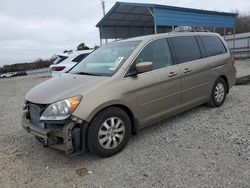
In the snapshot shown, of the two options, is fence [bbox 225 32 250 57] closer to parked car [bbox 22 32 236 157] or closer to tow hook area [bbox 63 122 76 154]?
parked car [bbox 22 32 236 157]

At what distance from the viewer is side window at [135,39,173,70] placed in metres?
4.44

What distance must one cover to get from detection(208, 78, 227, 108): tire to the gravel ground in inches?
27.4

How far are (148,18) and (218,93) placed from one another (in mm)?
16506

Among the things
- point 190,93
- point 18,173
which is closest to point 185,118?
point 190,93

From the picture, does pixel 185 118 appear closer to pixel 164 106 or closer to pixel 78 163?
pixel 164 106

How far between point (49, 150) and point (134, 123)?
1.53 m

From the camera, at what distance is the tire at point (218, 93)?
5.84 metres

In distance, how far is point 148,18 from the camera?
2122 cm

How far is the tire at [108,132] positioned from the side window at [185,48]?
1795 mm

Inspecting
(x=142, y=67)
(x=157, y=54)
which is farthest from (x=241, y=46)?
(x=142, y=67)

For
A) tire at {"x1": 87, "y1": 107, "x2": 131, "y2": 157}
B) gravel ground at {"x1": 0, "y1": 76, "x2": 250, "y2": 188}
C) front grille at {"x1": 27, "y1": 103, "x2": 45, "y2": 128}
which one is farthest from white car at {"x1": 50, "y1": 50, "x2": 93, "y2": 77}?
tire at {"x1": 87, "y1": 107, "x2": 131, "y2": 157}

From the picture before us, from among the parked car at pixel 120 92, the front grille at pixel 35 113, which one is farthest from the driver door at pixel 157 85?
the front grille at pixel 35 113

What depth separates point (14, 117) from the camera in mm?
6680

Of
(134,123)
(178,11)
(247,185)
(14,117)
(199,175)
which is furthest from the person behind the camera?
(178,11)
